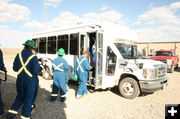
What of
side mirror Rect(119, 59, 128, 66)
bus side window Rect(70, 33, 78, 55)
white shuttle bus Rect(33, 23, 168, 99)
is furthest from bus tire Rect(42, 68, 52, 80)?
side mirror Rect(119, 59, 128, 66)

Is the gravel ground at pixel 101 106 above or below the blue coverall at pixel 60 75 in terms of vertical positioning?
below

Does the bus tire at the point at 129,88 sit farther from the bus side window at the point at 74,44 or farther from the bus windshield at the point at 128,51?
the bus side window at the point at 74,44

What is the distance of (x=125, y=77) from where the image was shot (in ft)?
32.1

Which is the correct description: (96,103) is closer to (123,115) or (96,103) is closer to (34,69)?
(123,115)

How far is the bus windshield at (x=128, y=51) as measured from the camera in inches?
396

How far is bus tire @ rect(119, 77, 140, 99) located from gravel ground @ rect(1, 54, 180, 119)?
0.21 m

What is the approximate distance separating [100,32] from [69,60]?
8.53ft

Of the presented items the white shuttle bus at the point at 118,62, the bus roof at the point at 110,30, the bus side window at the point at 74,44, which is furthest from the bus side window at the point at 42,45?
the white shuttle bus at the point at 118,62

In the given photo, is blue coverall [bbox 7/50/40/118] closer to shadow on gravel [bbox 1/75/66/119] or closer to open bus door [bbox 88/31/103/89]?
shadow on gravel [bbox 1/75/66/119]

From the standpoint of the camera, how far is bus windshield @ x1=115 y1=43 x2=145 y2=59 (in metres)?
10.1

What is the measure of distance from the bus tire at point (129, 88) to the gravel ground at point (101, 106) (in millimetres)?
214

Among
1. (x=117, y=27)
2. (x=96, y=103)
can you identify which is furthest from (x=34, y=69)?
(x=117, y=27)

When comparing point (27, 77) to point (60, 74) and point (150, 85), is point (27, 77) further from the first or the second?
point (150, 85)

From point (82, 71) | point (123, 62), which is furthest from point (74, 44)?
point (123, 62)
